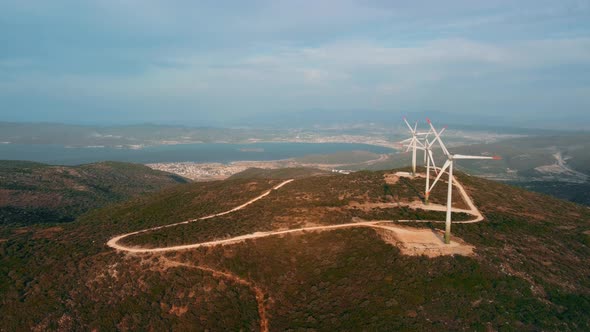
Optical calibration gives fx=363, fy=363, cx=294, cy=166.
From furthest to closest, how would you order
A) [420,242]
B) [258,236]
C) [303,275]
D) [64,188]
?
[64,188] → [258,236] → [420,242] → [303,275]

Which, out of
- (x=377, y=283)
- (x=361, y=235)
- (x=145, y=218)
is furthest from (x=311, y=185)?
(x=377, y=283)

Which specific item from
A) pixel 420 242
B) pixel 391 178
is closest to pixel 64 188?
pixel 391 178

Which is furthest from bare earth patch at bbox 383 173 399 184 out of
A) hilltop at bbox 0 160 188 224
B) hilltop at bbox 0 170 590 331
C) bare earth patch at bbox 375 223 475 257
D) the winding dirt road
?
hilltop at bbox 0 160 188 224

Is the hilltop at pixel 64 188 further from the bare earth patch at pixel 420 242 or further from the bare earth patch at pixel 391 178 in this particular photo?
the bare earth patch at pixel 391 178

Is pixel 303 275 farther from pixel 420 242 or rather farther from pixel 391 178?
pixel 391 178

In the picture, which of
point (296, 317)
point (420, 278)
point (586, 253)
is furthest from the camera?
point (586, 253)

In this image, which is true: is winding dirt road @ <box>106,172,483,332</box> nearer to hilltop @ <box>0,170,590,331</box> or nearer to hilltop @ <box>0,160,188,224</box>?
hilltop @ <box>0,170,590,331</box>

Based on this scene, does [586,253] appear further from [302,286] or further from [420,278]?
[302,286]

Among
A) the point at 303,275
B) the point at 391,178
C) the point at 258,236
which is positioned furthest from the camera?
the point at 391,178
